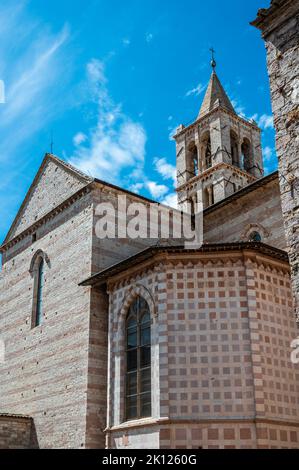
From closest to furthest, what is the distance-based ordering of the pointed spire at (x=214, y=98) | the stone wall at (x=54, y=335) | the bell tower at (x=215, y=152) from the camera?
the stone wall at (x=54, y=335) → the bell tower at (x=215, y=152) → the pointed spire at (x=214, y=98)

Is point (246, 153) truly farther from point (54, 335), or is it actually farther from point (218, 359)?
point (218, 359)

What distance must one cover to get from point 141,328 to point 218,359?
93.4 inches

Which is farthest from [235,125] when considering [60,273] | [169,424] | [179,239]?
[169,424]

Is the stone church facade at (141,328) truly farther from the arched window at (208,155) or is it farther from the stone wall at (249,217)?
the arched window at (208,155)

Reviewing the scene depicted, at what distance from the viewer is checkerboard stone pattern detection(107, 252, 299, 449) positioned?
37.7ft

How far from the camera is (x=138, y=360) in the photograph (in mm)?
13344

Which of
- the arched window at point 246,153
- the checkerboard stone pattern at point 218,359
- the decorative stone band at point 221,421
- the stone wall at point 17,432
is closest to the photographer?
the decorative stone band at point 221,421

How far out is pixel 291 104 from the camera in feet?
24.6

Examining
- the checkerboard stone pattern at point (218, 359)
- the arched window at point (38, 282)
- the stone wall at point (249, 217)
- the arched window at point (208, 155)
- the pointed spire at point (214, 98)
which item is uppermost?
the pointed spire at point (214, 98)

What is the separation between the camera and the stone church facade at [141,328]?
11758 mm

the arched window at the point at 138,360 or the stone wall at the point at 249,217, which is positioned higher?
the stone wall at the point at 249,217

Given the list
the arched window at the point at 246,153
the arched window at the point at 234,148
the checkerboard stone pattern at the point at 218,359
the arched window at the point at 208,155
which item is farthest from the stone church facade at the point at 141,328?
the arched window at the point at 246,153

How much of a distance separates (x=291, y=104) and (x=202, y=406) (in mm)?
6979

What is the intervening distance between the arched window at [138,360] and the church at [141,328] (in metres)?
0.04
